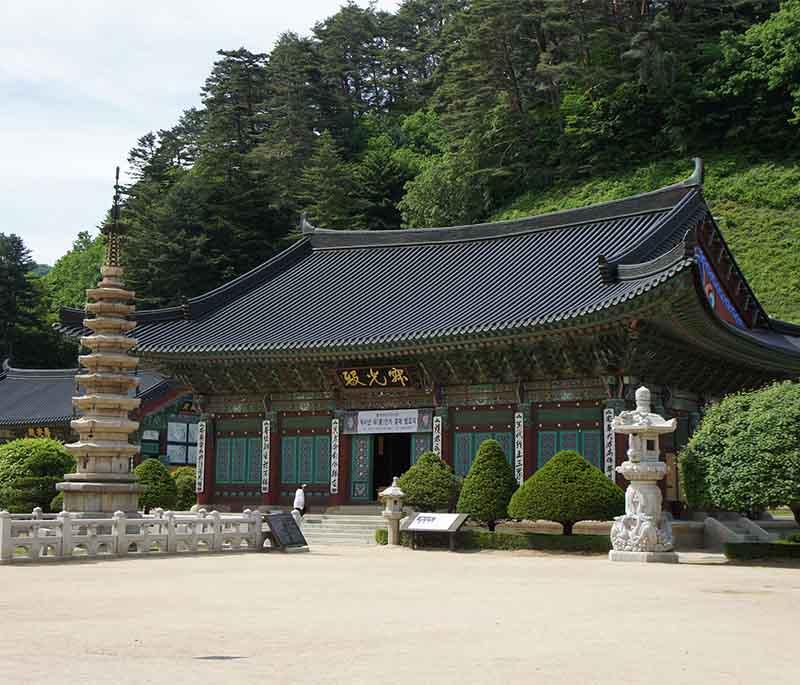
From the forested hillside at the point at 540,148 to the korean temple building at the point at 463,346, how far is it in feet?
76.6

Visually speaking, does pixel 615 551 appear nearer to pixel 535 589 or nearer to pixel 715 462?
pixel 715 462

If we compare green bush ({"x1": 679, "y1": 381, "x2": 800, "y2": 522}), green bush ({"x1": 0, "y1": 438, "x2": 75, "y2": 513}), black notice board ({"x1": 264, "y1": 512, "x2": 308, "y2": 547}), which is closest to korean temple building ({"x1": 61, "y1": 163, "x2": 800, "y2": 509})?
green bush ({"x1": 679, "y1": 381, "x2": 800, "y2": 522})

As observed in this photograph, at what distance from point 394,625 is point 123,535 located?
12.9m

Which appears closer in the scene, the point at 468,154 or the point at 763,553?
the point at 763,553

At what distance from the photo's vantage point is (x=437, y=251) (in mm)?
37875

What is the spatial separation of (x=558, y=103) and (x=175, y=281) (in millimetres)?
28053

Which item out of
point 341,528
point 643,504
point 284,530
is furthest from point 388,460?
point 643,504

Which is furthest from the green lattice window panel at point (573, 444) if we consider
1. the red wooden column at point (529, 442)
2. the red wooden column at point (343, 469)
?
the red wooden column at point (343, 469)

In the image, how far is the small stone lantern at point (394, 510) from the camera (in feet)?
89.7

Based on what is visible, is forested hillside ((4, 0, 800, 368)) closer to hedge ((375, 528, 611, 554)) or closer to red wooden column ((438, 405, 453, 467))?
red wooden column ((438, 405, 453, 467))

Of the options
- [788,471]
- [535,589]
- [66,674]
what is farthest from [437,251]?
[66,674]

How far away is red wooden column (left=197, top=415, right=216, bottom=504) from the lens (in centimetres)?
3584

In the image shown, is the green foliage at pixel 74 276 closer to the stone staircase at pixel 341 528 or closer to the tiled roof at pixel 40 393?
the tiled roof at pixel 40 393

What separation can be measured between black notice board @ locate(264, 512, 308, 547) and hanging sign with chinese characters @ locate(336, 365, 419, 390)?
7399mm
